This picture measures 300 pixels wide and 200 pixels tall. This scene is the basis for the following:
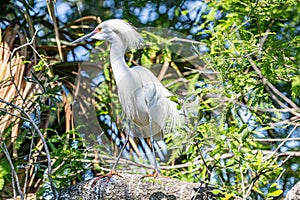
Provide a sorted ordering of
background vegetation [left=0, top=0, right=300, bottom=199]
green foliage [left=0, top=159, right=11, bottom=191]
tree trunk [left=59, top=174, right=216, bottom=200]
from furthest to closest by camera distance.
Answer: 1. green foliage [left=0, top=159, right=11, bottom=191]
2. background vegetation [left=0, top=0, right=300, bottom=199]
3. tree trunk [left=59, top=174, right=216, bottom=200]

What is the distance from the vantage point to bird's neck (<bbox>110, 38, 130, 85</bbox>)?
98.2 inches

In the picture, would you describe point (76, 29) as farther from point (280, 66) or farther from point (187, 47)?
point (280, 66)

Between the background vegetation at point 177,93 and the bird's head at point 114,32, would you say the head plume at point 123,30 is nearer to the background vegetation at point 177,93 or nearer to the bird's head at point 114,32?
the bird's head at point 114,32

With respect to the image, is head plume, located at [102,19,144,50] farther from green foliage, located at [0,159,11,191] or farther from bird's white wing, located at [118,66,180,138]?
green foliage, located at [0,159,11,191]

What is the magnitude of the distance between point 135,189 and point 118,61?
0.53 m

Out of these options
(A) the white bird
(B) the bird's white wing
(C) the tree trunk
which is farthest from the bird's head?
(C) the tree trunk

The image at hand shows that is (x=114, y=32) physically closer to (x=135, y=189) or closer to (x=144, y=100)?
(x=144, y=100)

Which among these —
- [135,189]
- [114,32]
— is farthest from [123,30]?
[135,189]

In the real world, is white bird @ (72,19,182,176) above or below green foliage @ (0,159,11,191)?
above

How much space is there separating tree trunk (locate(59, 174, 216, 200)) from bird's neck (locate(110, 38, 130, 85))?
403 millimetres

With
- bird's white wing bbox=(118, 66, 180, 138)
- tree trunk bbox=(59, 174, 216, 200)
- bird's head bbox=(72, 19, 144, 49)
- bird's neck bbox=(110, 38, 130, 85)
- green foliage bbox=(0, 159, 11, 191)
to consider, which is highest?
bird's head bbox=(72, 19, 144, 49)

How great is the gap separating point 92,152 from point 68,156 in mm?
336

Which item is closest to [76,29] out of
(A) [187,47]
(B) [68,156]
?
(A) [187,47]

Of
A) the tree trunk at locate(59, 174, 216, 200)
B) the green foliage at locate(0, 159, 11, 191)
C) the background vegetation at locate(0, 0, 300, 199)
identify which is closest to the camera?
the tree trunk at locate(59, 174, 216, 200)
